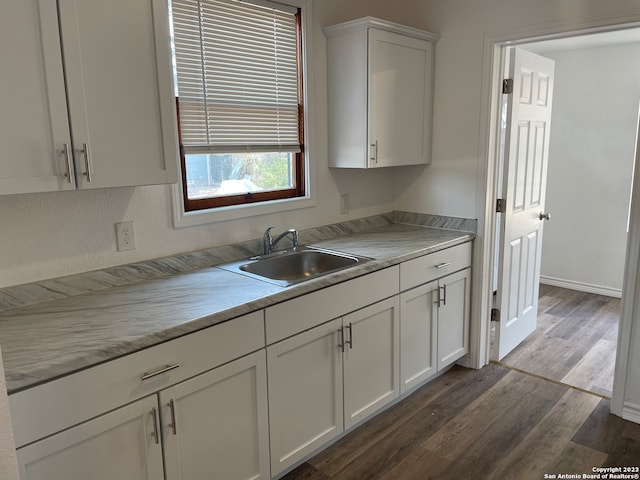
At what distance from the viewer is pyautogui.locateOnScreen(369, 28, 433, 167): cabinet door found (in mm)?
2734

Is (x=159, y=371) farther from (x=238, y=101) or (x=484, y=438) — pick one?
(x=484, y=438)

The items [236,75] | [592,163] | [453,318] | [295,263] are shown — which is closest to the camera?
[236,75]

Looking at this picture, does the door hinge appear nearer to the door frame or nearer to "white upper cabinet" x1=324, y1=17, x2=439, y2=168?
the door frame

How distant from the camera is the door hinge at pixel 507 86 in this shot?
2.95 m

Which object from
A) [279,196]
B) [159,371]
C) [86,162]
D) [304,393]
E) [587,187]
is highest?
[86,162]

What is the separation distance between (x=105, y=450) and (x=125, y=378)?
9.1 inches

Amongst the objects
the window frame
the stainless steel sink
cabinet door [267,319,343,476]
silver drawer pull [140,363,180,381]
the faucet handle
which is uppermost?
the window frame

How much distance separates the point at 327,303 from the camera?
2180 mm

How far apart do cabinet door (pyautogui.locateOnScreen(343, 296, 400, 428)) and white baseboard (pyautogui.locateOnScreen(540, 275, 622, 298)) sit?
2957mm

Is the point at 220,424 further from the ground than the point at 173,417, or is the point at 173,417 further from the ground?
the point at 173,417

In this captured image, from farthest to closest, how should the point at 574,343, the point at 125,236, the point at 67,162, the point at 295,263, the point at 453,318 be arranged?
the point at 574,343 → the point at 453,318 → the point at 295,263 → the point at 125,236 → the point at 67,162

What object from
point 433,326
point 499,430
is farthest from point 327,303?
point 499,430

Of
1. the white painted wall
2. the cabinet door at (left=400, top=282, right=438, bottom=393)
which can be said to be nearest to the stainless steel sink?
the cabinet door at (left=400, top=282, right=438, bottom=393)

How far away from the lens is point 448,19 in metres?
3.01
